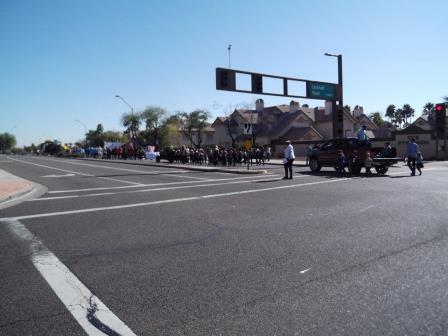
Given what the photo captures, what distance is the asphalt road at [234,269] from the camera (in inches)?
143

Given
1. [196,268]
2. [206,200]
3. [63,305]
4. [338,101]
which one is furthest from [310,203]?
[338,101]

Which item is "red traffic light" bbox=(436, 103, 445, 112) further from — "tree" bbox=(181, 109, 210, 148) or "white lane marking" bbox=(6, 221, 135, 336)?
"tree" bbox=(181, 109, 210, 148)

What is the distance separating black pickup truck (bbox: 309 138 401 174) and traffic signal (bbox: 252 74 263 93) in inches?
307

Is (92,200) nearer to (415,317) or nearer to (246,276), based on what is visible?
(246,276)

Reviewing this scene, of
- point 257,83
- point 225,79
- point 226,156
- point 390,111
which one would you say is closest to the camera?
point 225,79

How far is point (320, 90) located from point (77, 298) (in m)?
29.3

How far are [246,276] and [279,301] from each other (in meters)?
0.82

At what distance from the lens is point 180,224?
8.02 meters

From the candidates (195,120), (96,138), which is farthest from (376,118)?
(96,138)

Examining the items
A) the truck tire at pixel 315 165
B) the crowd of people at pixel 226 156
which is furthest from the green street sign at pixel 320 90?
the truck tire at pixel 315 165

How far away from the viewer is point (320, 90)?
31.2m

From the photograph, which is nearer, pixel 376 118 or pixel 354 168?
pixel 354 168

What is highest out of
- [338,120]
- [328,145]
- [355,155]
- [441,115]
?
[441,115]

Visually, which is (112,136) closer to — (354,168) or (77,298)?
(354,168)
